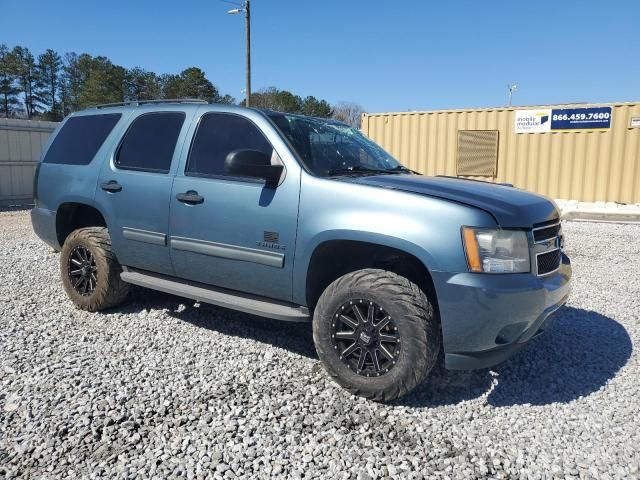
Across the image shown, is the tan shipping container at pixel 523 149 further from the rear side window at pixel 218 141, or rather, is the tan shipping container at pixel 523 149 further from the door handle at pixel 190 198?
the door handle at pixel 190 198

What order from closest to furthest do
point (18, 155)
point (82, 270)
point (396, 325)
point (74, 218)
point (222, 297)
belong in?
1. point (396, 325)
2. point (222, 297)
3. point (82, 270)
4. point (74, 218)
5. point (18, 155)

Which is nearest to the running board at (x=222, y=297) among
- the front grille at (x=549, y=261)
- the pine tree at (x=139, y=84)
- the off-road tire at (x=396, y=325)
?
the off-road tire at (x=396, y=325)

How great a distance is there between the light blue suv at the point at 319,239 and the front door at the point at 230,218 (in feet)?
0.03

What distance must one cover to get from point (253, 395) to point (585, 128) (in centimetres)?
1245

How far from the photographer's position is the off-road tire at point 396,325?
9.46 ft

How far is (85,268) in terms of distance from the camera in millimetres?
4590

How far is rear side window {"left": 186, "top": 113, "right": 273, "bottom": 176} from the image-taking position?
12.1ft

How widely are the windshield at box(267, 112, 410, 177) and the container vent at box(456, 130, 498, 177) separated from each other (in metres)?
10.3

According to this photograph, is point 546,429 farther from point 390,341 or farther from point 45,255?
point 45,255

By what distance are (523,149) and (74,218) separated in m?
11.8

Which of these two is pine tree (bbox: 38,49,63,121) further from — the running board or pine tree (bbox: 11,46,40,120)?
the running board

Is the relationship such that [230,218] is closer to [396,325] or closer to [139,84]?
[396,325]

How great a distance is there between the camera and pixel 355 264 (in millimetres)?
3451

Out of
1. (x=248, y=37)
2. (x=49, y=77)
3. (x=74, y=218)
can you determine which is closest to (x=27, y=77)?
(x=49, y=77)
